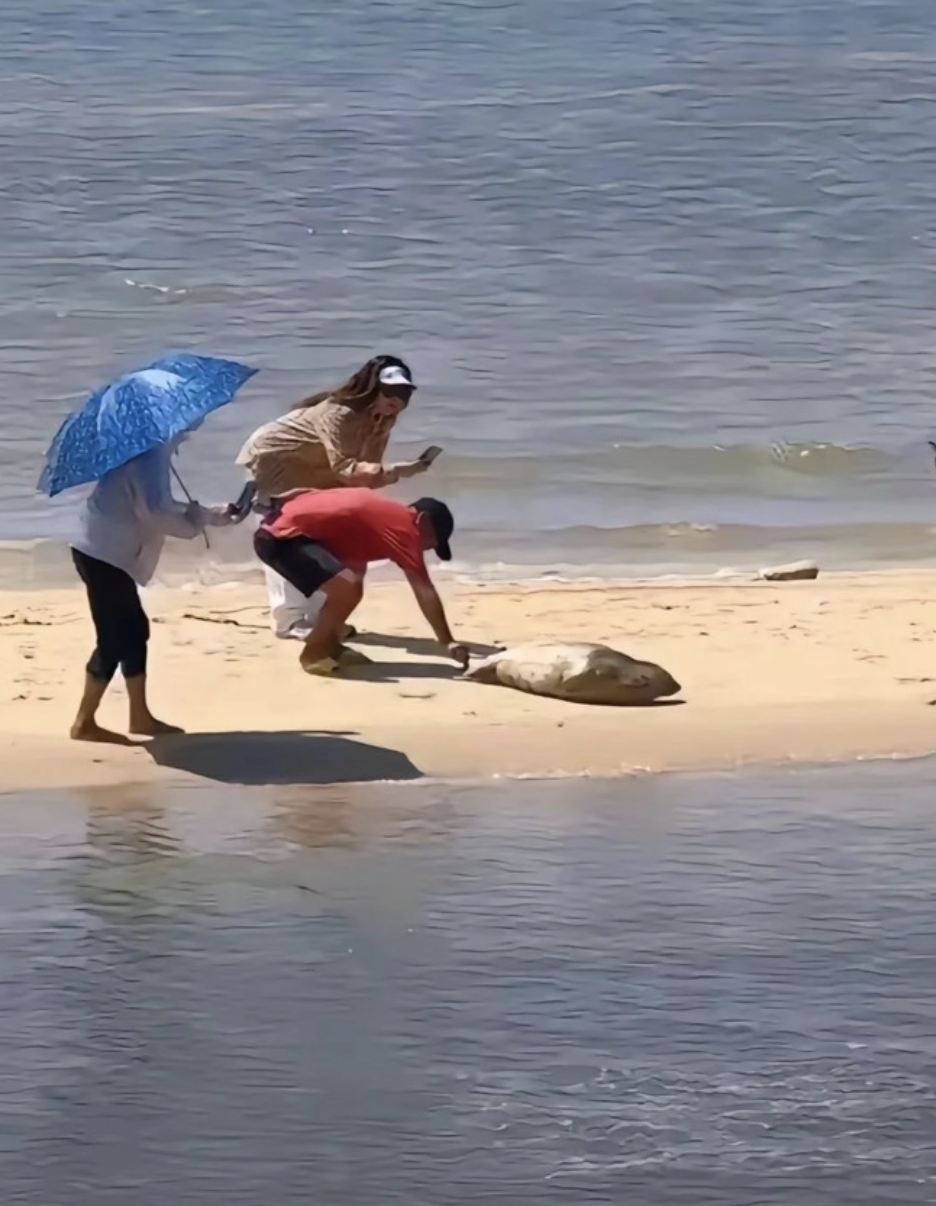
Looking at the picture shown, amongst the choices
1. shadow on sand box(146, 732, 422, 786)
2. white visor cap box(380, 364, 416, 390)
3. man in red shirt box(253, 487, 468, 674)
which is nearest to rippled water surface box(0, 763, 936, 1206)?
shadow on sand box(146, 732, 422, 786)

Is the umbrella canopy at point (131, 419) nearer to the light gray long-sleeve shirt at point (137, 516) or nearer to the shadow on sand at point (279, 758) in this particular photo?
the light gray long-sleeve shirt at point (137, 516)

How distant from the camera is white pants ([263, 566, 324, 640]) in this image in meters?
10.8

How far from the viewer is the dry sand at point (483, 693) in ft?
30.7

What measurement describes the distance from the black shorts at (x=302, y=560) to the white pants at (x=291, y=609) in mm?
324

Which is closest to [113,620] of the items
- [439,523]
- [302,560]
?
[302,560]

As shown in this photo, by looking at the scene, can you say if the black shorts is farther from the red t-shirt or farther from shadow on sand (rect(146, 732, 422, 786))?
shadow on sand (rect(146, 732, 422, 786))

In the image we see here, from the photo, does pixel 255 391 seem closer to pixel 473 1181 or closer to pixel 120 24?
pixel 473 1181

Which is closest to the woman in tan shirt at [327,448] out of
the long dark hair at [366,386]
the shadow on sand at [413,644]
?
the long dark hair at [366,386]

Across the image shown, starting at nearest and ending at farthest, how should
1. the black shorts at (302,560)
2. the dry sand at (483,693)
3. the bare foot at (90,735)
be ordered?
the dry sand at (483,693) < the bare foot at (90,735) < the black shorts at (302,560)

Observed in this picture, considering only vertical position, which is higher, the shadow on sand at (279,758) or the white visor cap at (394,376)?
the white visor cap at (394,376)

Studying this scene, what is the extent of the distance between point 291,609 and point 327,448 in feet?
2.03

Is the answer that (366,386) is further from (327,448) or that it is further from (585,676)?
(585,676)

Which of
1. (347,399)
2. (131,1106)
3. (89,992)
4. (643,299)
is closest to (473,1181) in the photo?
(131,1106)

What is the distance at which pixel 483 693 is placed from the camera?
10117mm
